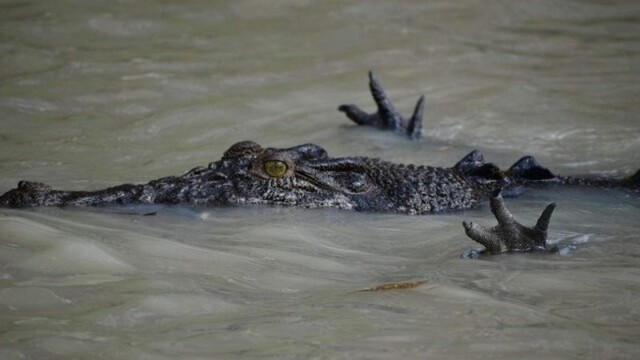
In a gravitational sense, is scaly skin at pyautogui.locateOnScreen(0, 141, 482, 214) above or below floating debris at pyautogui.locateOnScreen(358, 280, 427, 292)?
above

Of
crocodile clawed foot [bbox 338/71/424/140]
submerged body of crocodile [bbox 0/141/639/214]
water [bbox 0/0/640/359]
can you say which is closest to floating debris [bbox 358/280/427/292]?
water [bbox 0/0/640/359]

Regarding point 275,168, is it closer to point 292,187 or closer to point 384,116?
point 292,187

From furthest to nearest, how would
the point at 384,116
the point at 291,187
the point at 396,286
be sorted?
the point at 384,116
the point at 291,187
the point at 396,286

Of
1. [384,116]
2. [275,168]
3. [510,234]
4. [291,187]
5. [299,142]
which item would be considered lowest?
[510,234]

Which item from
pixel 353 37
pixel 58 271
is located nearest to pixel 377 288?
pixel 58 271

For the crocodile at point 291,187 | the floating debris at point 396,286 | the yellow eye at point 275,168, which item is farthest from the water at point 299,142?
the yellow eye at point 275,168

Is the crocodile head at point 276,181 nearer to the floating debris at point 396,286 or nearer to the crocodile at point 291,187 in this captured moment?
the crocodile at point 291,187

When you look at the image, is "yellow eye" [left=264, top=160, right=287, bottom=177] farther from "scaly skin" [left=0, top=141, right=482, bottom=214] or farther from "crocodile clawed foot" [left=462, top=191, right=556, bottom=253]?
"crocodile clawed foot" [left=462, top=191, right=556, bottom=253]

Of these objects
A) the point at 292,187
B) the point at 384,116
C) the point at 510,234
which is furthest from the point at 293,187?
the point at 384,116
